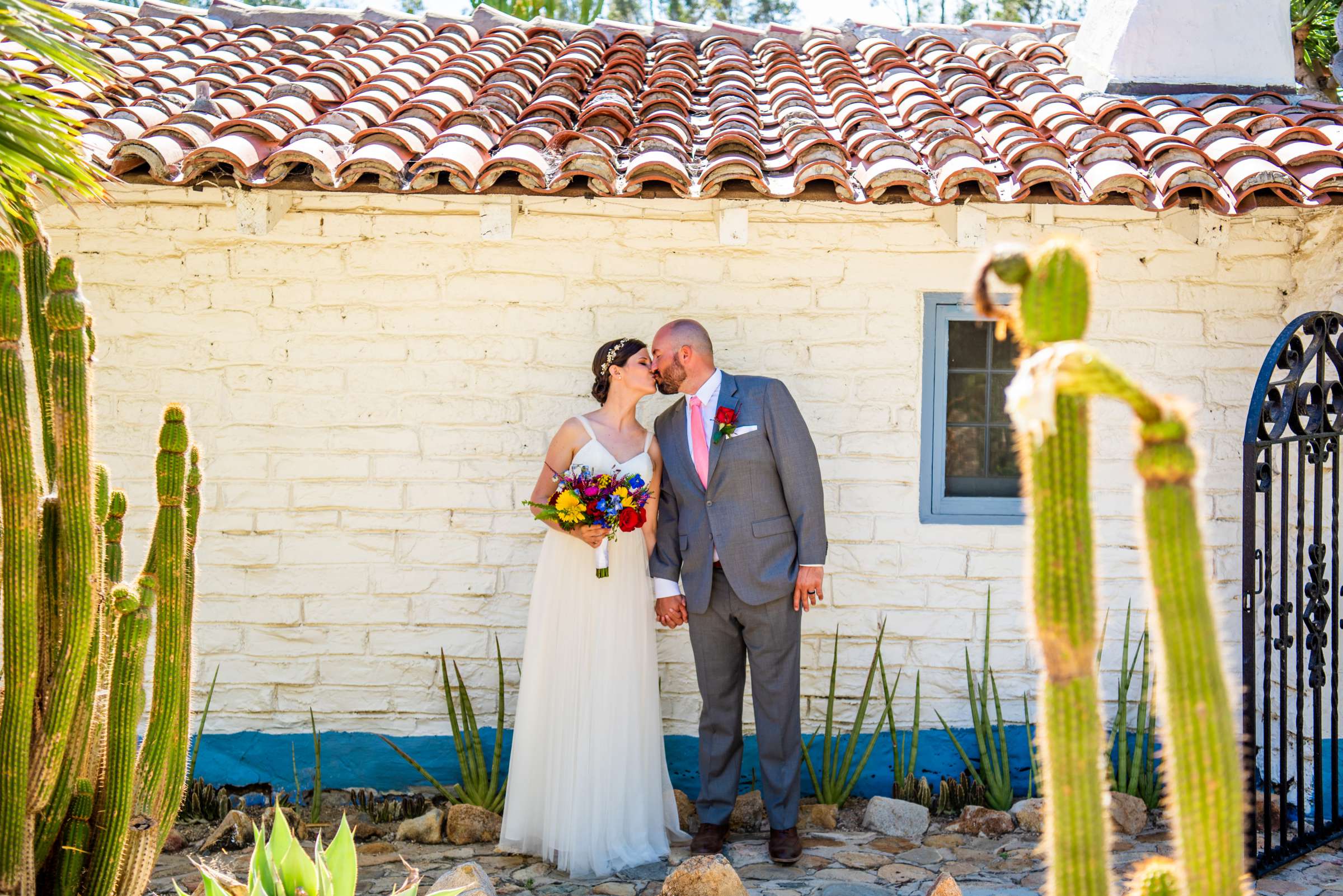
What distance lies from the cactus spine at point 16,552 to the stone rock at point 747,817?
3193mm

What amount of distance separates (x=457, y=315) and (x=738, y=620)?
2000 millimetres

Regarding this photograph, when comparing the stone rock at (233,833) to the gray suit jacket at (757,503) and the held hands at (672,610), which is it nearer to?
the held hands at (672,610)

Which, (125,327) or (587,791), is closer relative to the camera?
(587,791)

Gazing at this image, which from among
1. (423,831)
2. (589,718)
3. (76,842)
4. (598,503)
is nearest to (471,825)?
(423,831)

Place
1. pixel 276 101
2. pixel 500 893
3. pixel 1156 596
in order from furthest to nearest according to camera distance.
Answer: pixel 276 101, pixel 500 893, pixel 1156 596

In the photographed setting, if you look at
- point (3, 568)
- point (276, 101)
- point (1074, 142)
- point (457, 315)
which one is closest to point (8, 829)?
point (3, 568)

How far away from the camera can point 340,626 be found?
18.3 feet

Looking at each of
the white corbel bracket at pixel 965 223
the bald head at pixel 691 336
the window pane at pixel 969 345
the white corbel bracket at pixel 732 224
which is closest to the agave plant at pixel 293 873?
the bald head at pixel 691 336

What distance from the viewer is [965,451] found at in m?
5.73

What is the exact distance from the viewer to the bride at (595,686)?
479cm

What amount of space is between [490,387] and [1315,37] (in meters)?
9.27

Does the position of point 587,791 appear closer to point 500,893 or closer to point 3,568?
point 500,893

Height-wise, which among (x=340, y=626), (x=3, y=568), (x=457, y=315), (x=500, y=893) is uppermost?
(x=457, y=315)

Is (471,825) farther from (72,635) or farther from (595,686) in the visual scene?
(72,635)
